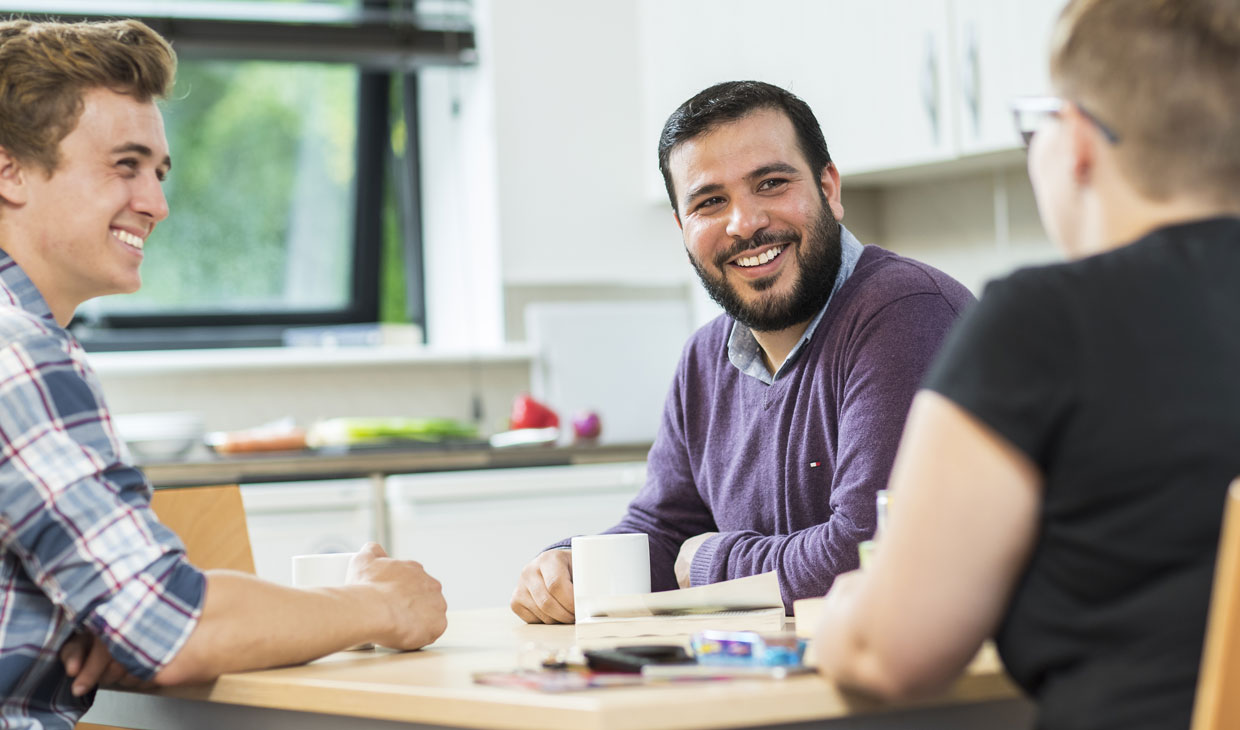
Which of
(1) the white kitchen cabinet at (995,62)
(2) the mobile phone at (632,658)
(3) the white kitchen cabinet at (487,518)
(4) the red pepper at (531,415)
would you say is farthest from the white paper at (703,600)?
(4) the red pepper at (531,415)

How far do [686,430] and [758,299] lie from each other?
273 millimetres

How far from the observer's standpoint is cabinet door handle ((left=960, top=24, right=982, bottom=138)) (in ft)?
11.5

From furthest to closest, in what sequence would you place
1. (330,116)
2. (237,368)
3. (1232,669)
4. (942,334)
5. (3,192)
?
(330,116) → (237,368) → (942,334) → (3,192) → (1232,669)

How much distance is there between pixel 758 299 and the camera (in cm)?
204

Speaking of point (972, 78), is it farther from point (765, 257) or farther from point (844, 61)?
point (765, 257)

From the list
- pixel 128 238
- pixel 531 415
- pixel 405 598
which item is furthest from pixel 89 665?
pixel 531 415

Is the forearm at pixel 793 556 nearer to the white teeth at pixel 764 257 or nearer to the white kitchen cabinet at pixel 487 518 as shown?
the white teeth at pixel 764 257

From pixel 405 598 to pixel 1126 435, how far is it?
0.81 meters

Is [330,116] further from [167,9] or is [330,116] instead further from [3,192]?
[3,192]

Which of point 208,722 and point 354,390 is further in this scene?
point 354,390

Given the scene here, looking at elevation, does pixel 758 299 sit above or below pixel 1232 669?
above

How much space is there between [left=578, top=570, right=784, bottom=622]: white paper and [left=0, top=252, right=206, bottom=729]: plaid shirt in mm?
457

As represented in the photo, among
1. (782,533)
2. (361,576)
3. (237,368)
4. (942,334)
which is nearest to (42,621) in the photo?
(361,576)

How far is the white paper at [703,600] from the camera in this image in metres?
1.52
